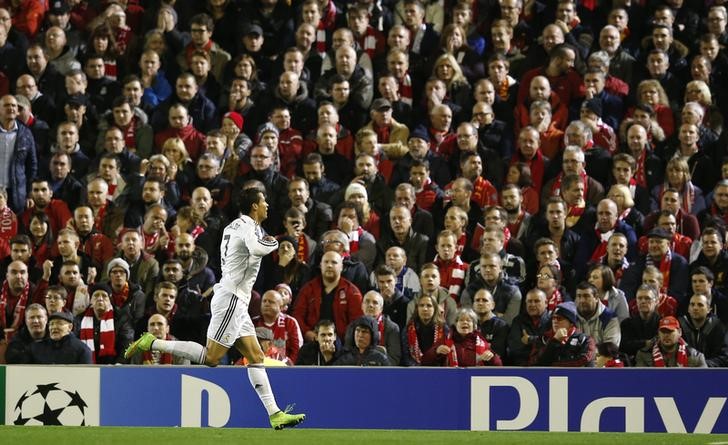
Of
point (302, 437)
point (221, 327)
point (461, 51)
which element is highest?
point (461, 51)

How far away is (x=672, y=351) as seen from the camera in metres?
12.6

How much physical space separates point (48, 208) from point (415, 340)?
171 inches

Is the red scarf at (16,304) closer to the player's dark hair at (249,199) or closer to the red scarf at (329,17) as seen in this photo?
the player's dark hair at (249,199)

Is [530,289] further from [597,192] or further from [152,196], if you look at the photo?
[152,196]

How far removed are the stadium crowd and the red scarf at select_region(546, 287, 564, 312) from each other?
8 centimetres

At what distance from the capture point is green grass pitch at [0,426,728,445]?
1052cm

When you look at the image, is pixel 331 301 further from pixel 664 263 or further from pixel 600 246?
pixel 664 263

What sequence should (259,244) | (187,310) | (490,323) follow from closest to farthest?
1. (259,244)
2. (490,323)
3. (187,310)

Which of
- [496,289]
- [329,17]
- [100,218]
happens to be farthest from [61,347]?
[329,17]

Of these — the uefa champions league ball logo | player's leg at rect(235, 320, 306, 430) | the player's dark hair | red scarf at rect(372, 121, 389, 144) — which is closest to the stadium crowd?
red scarf at rect(372, 121, 389, 144)

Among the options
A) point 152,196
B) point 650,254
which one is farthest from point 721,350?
point 152,196

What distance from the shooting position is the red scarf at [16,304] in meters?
14.2

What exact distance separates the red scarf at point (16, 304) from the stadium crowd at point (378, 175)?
2 cm

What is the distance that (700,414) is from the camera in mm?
11695
